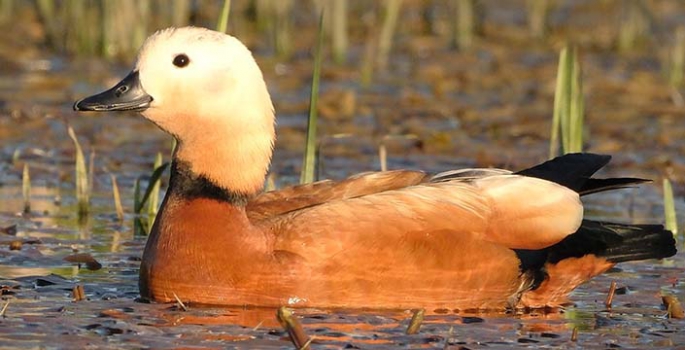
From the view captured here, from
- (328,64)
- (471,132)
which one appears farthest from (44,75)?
(471,132)

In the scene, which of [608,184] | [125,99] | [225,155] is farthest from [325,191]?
[608,184]

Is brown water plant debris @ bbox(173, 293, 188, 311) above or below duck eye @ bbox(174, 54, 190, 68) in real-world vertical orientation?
below

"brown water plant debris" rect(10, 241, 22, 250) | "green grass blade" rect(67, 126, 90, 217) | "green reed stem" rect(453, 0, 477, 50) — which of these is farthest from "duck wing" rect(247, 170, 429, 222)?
"green reed stem" rect(453, 0, 477, 50)

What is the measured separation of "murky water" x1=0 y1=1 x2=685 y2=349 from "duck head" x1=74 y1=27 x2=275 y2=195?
74cm

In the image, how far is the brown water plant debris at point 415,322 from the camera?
20.7 ft

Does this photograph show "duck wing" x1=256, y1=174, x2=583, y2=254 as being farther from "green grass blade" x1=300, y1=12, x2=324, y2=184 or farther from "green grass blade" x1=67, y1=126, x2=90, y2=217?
"green grass blade" x1=67, y1=126, x2=90, y2=217

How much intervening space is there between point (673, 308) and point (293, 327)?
215 cm

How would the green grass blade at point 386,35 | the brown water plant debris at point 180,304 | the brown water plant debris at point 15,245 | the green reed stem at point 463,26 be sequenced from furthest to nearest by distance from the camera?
the green reed stem at point 463,26 < the green grass blade at point 386,35 < the brown water plant debris at point 15,245 < the brown water plant debris at point 180,304

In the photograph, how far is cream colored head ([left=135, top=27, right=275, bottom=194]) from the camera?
283 inches

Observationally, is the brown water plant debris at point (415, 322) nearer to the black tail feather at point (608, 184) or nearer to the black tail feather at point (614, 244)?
the black tail feather at point (614, 244)

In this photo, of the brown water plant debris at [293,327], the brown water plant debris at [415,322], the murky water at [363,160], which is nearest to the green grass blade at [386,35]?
the murky water at [363,160]

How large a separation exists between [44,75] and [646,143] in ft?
17.9

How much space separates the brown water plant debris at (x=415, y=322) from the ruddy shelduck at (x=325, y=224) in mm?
543

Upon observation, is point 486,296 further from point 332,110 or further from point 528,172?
point 332,110
